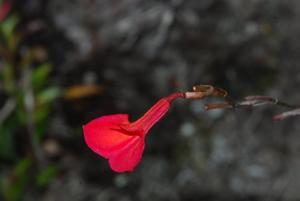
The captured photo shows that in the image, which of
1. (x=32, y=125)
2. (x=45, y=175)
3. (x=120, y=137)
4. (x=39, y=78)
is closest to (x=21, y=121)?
(x=32, y=125)

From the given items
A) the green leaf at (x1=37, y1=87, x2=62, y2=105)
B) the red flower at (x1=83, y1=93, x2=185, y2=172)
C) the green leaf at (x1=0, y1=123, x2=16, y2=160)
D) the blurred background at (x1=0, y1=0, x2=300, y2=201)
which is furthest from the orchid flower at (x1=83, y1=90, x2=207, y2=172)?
the green leaf at (x1=37, y1=87, x2=62, y2=105)

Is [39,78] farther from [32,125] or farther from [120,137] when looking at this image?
[120,137]

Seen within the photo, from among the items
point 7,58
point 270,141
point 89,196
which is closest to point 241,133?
point 270,141

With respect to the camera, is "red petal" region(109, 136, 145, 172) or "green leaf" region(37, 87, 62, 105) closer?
"red petal" region(109, 136, 145, 172)

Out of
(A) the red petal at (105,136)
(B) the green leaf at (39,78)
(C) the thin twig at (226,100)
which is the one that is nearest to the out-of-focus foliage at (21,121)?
(B) the green leaf at (39,78)

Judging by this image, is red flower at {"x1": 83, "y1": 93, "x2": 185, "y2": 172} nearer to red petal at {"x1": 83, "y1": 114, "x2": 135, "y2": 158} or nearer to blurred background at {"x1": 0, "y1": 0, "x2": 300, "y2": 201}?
red petal at {"x1": 83, "y1": 114, "x2": 135, "y2": 158}

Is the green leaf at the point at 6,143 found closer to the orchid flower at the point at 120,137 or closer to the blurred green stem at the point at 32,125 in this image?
the blurred green stem at the point at 32,125

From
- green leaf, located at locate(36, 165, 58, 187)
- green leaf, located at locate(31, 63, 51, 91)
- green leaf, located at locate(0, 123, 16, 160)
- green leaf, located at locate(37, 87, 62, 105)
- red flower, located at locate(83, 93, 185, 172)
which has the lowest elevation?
green leaf, located at locate(36, 165, 58, 187)
